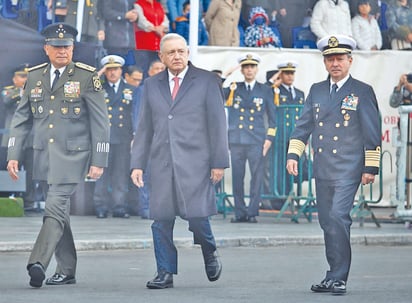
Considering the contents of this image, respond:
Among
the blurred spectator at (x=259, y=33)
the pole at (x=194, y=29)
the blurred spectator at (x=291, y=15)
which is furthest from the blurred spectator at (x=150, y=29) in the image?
the blurred spectator at (x=291, y=15)

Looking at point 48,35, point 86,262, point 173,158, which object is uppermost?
point 48,35

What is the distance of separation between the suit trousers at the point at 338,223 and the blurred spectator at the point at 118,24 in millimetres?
8378

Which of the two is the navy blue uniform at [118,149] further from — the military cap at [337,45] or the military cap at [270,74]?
the military cap at [337,45]

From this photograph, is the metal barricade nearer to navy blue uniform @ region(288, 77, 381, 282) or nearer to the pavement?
the pavement

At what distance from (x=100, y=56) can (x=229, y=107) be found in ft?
5.95

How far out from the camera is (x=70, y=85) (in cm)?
1128

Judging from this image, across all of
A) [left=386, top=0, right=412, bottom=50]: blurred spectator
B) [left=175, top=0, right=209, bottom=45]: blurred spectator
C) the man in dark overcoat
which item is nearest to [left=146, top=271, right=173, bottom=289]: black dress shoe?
the man in dark overcoat

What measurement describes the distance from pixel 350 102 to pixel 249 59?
319 inches

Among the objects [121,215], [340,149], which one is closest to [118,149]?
[121,215]

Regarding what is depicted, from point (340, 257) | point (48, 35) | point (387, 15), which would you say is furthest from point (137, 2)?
point (340, 257)

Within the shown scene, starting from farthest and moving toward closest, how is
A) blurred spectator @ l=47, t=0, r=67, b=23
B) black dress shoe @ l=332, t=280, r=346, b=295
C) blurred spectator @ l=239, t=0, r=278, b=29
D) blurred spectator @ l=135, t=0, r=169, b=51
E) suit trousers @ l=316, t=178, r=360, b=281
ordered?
1. blurred spectator @ l=239, t=0, r=278, b=29
2. blurred spectator @ l=135, t=0, r=169, b=51
3. blurred spectator @ l=47, t=0, r=67, b=23
4. suit trousers @ l=316, t=178, r=360, b=281
5. black dress shoe @ l=332, t=280, r=346, b=295

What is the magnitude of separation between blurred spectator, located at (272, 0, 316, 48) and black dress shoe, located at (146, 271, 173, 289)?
33.1 feet

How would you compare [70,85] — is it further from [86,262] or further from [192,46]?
[192,46]

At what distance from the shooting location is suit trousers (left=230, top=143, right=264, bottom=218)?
1839cm
